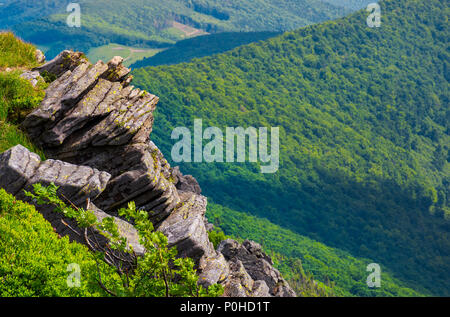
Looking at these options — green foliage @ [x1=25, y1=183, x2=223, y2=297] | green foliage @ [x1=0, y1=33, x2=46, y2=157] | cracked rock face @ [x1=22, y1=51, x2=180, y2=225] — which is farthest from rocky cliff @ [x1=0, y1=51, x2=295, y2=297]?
green foliage @ [x1=25, y1=183, x2=223, y2=297]

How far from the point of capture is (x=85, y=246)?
628 inches

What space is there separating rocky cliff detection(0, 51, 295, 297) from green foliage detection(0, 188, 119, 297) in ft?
7.39

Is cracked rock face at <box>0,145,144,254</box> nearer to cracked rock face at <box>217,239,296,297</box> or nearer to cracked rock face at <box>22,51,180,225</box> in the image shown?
cracked rock face at <box>22,51,180,225</box>

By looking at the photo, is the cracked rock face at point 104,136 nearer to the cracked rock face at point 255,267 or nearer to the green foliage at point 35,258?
the green foliage at point 35,258

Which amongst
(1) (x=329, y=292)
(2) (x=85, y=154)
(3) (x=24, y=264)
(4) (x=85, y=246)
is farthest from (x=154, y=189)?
(1) (x=329, y=292)

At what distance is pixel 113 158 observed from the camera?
21328 mm

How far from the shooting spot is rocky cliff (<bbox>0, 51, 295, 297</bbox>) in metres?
18.7

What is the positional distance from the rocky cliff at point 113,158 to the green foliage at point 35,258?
2.25m

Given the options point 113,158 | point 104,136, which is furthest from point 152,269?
point 104,136

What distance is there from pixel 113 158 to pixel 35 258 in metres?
8.76

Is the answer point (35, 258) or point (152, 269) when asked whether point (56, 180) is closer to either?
point (35, 258)
